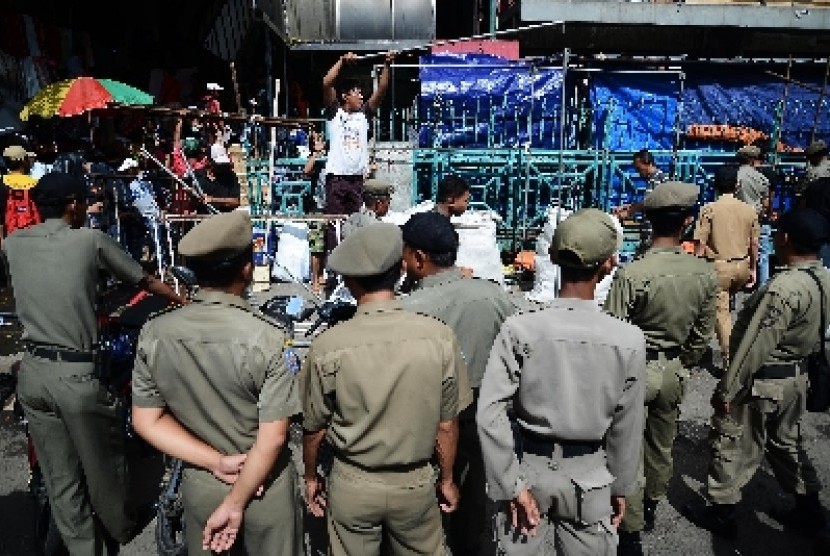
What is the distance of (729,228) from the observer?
6.09m

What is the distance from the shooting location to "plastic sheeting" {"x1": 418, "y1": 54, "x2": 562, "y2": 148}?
10.4 metres

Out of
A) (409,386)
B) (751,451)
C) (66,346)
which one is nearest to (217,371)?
(409,386)

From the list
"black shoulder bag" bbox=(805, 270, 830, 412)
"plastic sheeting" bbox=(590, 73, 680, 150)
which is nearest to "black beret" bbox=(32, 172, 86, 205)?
"black shoulder bag" bbox=(805, 270, 830, 412)

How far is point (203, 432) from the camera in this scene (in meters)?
2.56

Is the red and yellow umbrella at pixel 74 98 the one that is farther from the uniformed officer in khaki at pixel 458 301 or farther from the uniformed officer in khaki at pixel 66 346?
the uniformed officer in khaki at pixel 458 301

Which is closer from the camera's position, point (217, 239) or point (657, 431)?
point (217, 239)

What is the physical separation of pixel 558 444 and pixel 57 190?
3.08 meters

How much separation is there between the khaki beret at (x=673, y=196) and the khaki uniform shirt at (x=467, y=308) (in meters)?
1.14

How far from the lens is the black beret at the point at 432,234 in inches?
137

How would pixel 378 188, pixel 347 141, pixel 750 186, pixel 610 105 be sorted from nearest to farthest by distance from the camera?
1. pixel 378 188
2. pixel 750 186
3. pixel 347 141
4. pixel 610 105

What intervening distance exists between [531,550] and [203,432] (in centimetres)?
157

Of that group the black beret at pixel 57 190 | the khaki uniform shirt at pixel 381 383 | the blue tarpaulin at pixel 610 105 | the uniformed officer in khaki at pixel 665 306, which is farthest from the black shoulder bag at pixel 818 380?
the blue tarpaulin at pixel 610 105

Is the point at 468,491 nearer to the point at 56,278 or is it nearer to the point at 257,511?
the point at 257,511

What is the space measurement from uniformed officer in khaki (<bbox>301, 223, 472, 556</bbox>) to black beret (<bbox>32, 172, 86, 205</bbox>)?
1.87 metres
